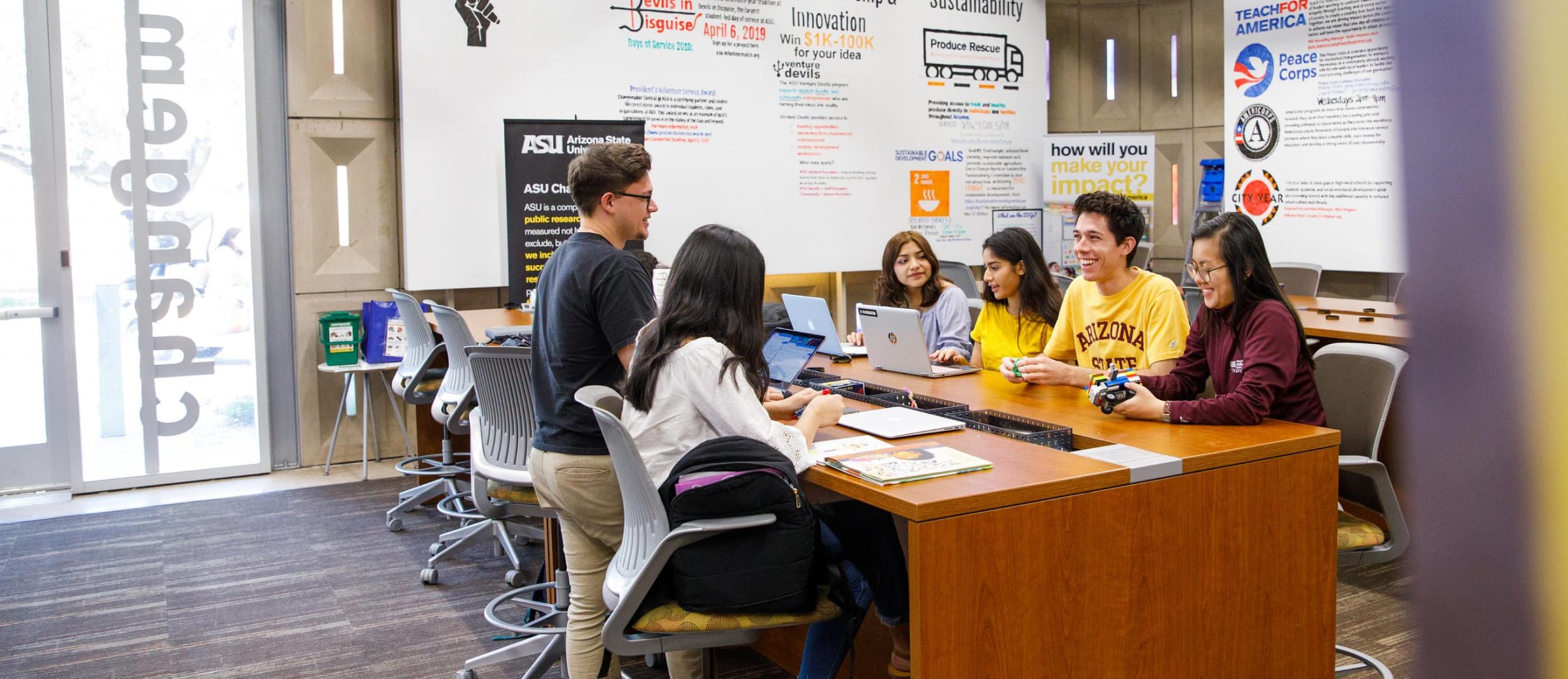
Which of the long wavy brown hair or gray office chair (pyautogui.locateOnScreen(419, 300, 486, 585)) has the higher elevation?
the long wavy brown hair

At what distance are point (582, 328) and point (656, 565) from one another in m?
0.71

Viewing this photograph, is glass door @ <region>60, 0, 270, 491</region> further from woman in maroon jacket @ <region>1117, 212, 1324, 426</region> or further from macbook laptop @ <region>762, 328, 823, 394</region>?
woman in maroon jacket @ <region>1117, 212, 1324, 426</region>

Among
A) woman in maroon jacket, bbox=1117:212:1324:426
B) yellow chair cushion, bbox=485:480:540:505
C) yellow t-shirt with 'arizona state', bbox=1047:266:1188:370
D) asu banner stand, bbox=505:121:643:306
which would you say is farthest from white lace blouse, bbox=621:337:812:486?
asu banner stand, bbox=505:121:643:306

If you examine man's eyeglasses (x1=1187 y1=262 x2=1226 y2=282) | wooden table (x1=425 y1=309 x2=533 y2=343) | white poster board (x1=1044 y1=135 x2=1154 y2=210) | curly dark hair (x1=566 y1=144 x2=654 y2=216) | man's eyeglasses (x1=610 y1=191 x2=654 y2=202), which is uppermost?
white poster board (x1=1044 y1=135 x2=1154 y2=210)

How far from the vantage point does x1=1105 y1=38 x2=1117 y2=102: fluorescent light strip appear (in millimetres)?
8594

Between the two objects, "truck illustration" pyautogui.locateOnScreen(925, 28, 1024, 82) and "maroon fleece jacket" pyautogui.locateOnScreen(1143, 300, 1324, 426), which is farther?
"truck illustration" pyautogui.locateOnScreen(925, 28, 1024, 82)

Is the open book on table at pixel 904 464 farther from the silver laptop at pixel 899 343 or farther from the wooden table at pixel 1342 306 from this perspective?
Result: the wooden table at pixel 1342 306

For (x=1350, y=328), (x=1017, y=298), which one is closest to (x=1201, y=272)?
(x=1017, y=298)

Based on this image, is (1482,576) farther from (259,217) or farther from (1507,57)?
(259,217)

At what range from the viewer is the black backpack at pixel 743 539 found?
2197mm

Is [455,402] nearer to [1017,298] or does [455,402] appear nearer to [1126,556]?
[1017,298]

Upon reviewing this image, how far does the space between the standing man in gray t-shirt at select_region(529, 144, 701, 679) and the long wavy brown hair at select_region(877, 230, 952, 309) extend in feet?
6.82

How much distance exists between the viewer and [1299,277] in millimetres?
7066

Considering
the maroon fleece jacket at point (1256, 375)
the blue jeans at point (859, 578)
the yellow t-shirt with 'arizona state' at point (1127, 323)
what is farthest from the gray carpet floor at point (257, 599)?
the yellow t-shirt with 'arizona state' at point (1127, 323)
